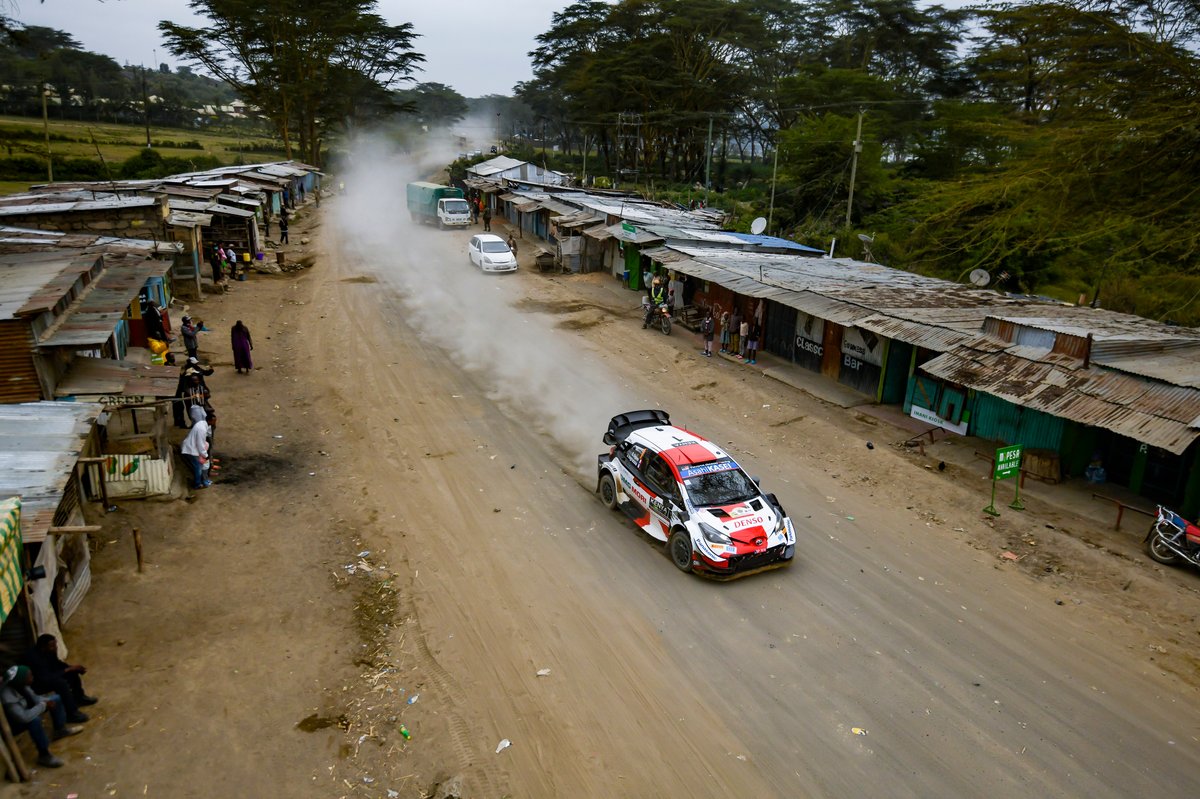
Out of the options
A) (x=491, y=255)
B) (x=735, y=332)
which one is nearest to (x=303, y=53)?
(x=491, y=255)

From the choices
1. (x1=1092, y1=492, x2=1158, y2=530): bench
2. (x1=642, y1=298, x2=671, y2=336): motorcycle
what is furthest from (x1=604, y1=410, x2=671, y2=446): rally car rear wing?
(x1=642, y1=298, x2=671, y2=336): motorcycle

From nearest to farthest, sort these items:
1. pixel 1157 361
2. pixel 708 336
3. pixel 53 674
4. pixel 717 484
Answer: pixel 53 674
pixel 717 484
pixel 1157 361
pixel 708 336

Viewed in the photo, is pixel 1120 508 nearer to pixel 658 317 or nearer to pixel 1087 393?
pixel 1087 393

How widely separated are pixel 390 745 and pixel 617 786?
7.65 feet

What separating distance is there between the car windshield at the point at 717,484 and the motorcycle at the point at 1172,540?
6.14 metres

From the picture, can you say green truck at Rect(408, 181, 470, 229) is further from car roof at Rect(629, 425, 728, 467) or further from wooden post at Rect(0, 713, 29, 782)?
wooden post at Rect(0, 713, 29, 782)

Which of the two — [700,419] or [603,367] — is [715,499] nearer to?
[700,419]

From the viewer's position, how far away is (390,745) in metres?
7.54

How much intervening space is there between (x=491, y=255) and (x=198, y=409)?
824 inches

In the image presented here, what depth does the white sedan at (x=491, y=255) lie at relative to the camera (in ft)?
106

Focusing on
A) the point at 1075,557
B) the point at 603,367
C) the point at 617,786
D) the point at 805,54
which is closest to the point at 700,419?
the point at 603,367

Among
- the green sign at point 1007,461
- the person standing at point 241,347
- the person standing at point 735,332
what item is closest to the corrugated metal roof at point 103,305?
the person standing at point 241,347

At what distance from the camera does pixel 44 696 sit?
714 cm

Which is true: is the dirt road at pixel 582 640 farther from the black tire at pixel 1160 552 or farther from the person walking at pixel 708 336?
the person walking at pixel 708 336
